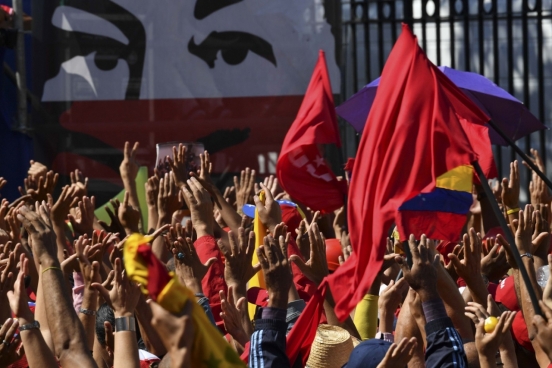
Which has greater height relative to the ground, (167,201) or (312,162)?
(312,162)

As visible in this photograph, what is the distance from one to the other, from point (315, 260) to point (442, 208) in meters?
0.71

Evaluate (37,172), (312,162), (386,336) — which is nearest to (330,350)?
(386,336)

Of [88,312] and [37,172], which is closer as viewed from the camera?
[88,312]

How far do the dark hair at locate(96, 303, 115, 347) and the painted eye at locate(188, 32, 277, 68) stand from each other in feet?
17.0

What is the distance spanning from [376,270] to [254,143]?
5476mm

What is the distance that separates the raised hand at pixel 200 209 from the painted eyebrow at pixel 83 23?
4166 millimetres

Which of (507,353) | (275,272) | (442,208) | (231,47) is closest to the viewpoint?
(275,272)

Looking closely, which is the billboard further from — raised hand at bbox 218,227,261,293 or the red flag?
raised hand at bbox 218,227,261,293

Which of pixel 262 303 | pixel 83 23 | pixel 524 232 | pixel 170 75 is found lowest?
pixel 262 303

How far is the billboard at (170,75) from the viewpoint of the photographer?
9.27 metres

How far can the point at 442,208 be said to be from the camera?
15.8ft

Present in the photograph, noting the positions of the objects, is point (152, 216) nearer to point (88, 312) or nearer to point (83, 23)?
point (88, 312)

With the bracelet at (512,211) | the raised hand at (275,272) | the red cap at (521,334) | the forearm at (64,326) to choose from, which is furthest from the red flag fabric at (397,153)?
the bracelet at (512,211)

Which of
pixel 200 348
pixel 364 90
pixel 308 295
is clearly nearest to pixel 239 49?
pixel 364 90
